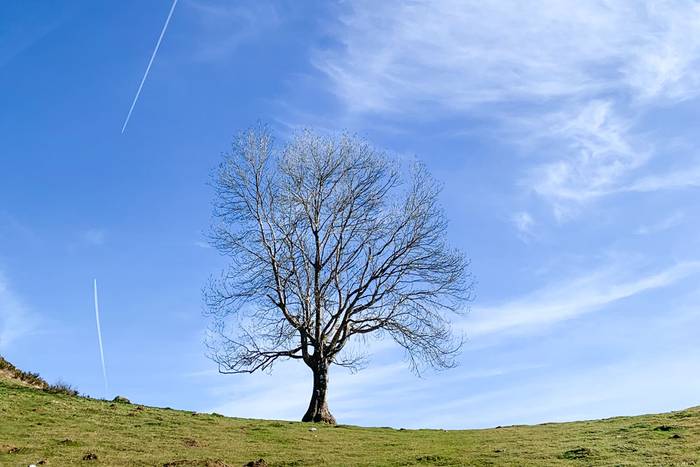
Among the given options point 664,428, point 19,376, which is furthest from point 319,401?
point 664,428

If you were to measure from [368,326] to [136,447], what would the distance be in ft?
54.7

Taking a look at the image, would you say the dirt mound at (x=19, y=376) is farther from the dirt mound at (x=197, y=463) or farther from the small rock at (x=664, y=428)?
the small rock at (x=664, y=428)

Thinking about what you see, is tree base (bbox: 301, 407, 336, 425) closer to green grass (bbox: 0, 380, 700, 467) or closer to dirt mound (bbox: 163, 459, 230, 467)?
green grass (bbox: 0, 380, 700, 467)

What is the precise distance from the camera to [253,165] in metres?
38.6

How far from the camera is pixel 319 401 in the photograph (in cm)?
3409

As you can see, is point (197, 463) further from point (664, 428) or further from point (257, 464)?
point (664, 428)

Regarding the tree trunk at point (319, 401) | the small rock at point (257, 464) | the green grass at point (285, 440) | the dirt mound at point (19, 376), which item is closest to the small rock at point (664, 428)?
the green grass at point (285, 440)

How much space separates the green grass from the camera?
20.6 m

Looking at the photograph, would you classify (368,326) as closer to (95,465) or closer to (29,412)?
(29,412)

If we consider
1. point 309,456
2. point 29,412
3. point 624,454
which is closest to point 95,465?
point 309,456

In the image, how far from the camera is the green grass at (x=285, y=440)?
20562 millimetres

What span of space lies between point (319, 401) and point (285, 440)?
346 inches

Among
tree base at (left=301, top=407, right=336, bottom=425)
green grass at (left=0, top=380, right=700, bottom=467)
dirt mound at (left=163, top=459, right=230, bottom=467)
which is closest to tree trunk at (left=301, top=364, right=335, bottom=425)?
tree base at (left=301, top=407, right=336, bottom=425)

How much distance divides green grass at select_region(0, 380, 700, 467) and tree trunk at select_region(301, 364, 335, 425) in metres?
2.55
